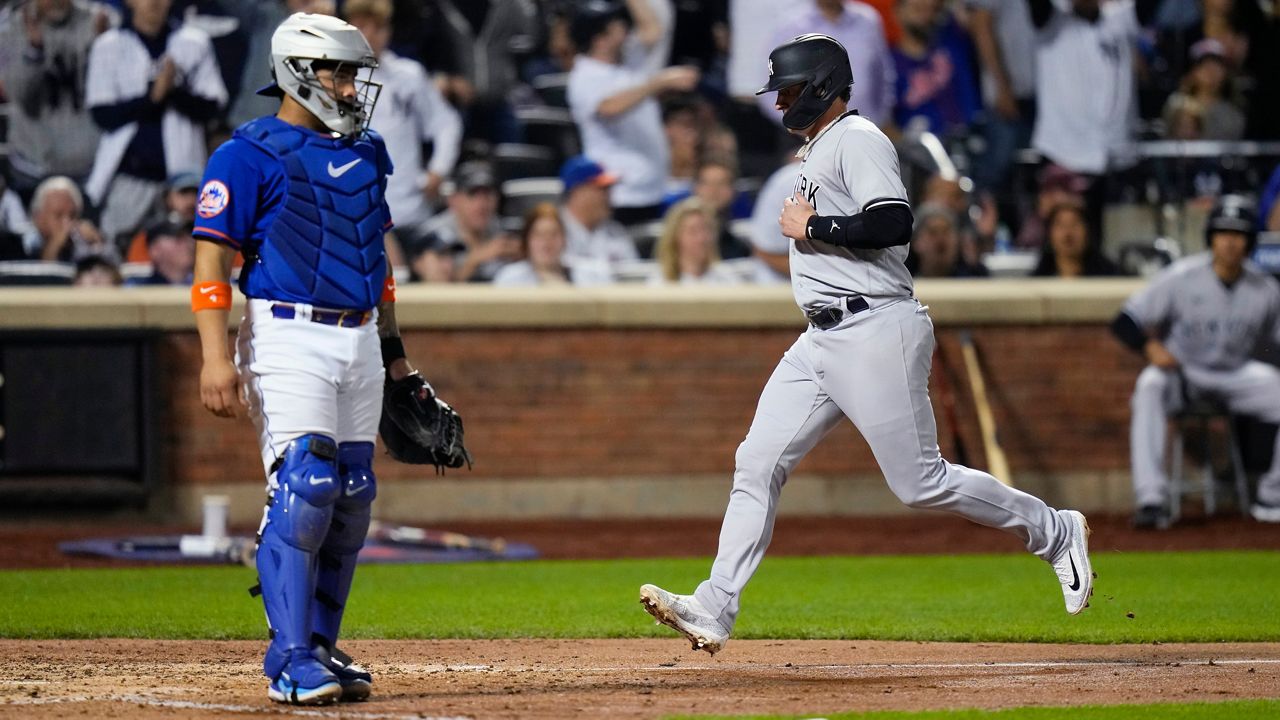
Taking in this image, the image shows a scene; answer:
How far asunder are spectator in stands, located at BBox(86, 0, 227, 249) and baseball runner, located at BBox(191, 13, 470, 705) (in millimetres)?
7924

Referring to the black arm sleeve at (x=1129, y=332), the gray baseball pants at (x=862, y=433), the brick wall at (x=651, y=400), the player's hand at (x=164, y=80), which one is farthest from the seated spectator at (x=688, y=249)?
the gray baseball pants at (x=862, y=433)

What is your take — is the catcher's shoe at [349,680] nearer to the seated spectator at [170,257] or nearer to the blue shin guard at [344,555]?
the blue shin guard at [344,555]

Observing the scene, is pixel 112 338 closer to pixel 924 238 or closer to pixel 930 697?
pixel 924 238

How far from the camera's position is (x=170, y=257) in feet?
40.9

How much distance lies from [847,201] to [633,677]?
5.35 feet

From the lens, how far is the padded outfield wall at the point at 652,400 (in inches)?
481

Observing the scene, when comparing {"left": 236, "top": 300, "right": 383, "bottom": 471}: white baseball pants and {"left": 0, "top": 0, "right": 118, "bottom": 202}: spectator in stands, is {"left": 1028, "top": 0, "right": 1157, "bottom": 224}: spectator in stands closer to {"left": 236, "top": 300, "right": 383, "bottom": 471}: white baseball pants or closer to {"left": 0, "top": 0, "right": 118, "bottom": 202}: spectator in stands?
{"left": 0, "top": 0, "right": 118, "bottom": 202}: spectator in stands

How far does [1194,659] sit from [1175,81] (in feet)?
31.1

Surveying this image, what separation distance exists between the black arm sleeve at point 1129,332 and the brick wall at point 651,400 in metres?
0.89

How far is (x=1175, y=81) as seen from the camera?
1463 centimetres

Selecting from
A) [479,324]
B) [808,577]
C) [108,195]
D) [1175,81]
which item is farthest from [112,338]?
[1175,81]

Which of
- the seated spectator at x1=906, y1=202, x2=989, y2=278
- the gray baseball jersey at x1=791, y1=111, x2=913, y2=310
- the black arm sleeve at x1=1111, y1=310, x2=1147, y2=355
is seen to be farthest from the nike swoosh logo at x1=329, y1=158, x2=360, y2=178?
the seated spectator at x1=906, y1=202, x2=989, y2=278

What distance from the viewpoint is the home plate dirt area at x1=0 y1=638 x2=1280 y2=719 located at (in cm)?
499

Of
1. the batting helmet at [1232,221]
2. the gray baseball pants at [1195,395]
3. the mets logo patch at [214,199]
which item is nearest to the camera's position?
the mets logo patch at [214,199]
